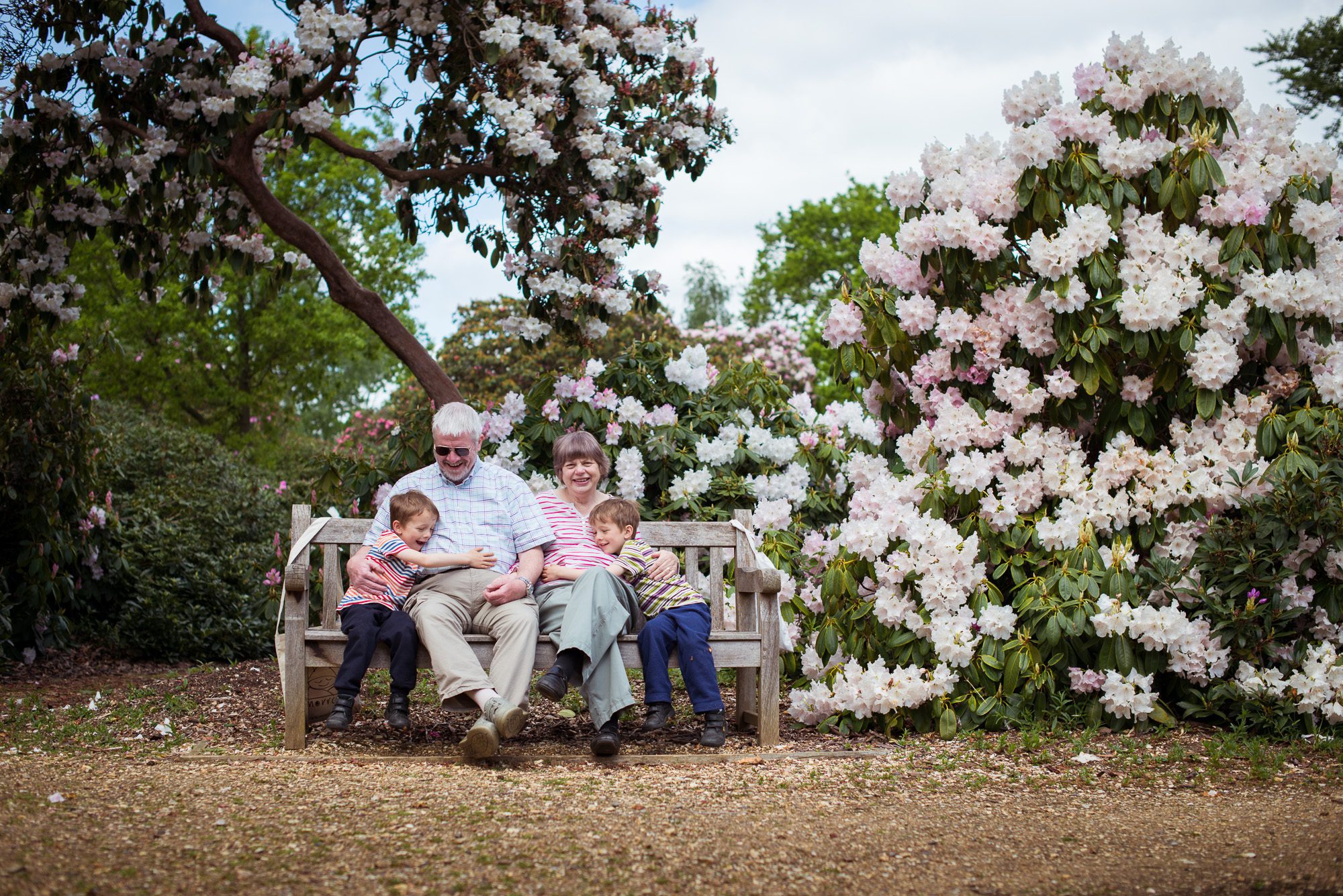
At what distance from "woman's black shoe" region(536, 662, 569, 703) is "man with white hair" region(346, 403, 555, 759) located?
96 millimetres

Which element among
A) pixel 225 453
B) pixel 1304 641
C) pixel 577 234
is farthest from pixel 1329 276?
pixel 225 453

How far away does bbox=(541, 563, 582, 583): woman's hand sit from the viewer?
4.32 metres

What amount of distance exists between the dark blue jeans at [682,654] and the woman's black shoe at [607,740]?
20 centimetres

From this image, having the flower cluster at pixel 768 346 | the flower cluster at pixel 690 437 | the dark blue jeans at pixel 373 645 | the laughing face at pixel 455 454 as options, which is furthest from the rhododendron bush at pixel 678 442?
the flower cluster at pixel 768 346

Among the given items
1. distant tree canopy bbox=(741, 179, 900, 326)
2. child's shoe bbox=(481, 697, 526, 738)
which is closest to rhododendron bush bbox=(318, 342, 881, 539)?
child's shoe bbox=(481, 697, 526, 738)

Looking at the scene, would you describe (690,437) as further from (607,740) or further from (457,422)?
(607,740)

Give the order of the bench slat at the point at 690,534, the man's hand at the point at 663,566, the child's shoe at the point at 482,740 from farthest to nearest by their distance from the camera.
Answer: the bench slat at the point at 690,534
the man's hand at the point at 663,566
the child's shoe at the point at 482,740

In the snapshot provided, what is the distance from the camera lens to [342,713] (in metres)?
4.05

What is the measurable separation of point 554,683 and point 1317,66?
54.7 feet

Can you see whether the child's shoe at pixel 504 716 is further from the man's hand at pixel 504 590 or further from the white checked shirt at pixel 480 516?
the white checked shirt at pixel 480 516

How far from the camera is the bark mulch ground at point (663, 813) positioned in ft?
8.32

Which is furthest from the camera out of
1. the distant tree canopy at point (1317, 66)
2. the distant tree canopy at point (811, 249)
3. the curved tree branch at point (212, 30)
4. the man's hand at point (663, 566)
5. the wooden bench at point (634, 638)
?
the distant tree canopy at point (811, 249)

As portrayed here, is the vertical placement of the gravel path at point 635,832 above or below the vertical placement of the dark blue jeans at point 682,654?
below

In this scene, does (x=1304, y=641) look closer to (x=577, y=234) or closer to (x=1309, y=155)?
(x=1309, y=155)
